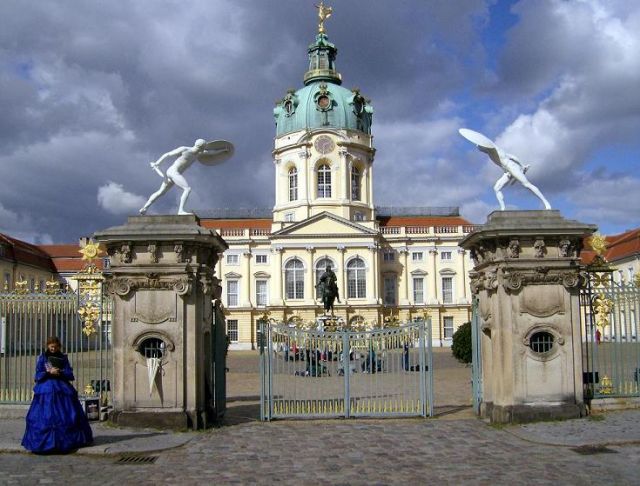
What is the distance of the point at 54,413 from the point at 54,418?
0.07m

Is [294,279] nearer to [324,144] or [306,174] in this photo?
[306,174]

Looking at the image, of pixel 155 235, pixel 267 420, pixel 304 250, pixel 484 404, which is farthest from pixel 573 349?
pixel 304 250

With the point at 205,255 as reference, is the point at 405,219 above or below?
above

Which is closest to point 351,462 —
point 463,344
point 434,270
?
point 463,344

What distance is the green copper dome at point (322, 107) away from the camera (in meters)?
62.9

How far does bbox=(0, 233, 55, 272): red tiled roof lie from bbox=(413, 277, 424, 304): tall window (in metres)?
31.6

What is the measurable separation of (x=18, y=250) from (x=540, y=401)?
178 ft

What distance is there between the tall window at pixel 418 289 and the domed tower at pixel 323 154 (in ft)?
21.8

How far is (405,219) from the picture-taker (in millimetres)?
69062

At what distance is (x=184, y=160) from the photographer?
524 inches

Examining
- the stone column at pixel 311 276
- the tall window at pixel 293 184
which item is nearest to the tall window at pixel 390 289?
the stone column at pixel 311 276

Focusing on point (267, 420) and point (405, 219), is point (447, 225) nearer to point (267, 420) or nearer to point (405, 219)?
point (405, 219)

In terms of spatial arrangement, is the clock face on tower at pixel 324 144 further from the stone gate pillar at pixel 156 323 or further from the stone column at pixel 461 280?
the stone gate pillar at pixel 156 323

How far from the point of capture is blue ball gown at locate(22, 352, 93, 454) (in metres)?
10.3
